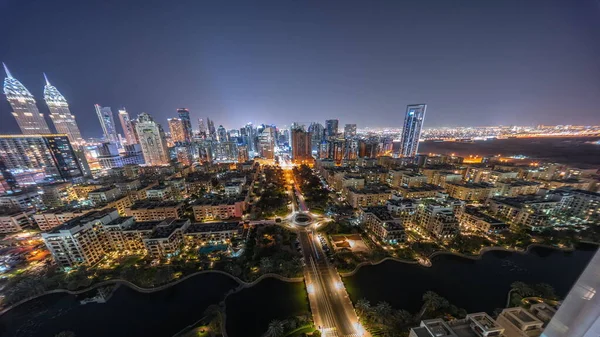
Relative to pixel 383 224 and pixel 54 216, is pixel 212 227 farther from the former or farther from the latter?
pixel 54 216

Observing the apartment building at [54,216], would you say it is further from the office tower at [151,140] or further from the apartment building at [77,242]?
the office tower at [151,140]

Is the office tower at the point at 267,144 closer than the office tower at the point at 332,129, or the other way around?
the office tower at the point at 267,144

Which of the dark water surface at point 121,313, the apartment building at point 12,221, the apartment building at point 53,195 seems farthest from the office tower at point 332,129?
the apartment building at point 12,221

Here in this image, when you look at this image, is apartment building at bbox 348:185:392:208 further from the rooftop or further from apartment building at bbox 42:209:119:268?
apartment building at bbox 42:209:119:268

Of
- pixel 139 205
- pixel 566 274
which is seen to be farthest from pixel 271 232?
pixel 566 274

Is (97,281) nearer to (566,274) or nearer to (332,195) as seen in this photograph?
(332,195)

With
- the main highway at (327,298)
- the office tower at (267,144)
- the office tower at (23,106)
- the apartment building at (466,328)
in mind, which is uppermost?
the office tower at (23,106)

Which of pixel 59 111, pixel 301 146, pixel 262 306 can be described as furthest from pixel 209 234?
pixel 59 111
